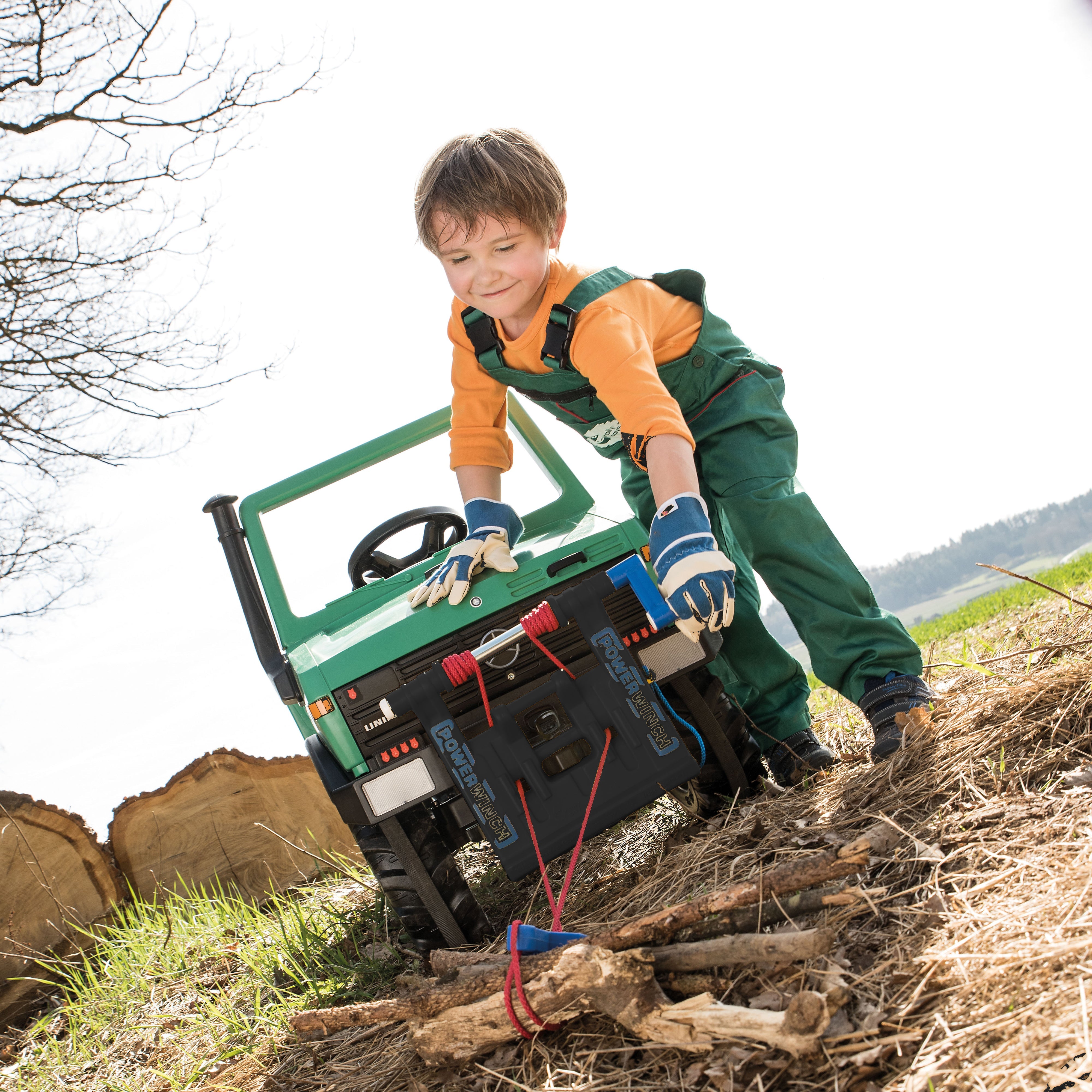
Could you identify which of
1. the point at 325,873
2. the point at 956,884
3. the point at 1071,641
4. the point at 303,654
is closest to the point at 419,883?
the point at 303,654

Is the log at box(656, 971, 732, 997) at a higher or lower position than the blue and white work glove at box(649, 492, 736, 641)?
lower

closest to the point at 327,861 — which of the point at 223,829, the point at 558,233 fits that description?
the point at 223,829

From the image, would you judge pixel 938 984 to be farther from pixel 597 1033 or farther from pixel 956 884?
pixel 597 1033

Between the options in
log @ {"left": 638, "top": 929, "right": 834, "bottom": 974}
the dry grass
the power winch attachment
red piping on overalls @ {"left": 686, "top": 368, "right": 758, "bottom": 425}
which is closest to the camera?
the dry grass

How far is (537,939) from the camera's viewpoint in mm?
1459

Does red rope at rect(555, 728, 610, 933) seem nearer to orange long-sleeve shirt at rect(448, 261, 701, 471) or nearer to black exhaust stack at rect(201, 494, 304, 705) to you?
orange long-sleeve shirt at rect(448, 261, 701, 471)

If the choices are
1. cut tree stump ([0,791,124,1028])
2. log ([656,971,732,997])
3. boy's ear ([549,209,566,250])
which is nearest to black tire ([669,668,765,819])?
log ([656,971,732,997])

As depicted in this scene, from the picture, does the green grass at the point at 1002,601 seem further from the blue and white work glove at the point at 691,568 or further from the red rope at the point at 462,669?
the red rope at the point at 462,669

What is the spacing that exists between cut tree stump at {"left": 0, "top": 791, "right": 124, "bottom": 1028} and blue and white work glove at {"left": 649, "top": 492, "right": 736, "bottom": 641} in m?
2.56

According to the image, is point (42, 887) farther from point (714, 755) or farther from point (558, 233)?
point (558, 233)

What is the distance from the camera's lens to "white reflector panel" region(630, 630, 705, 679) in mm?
2021

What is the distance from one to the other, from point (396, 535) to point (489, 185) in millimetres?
1120

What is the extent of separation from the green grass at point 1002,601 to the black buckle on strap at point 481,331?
7.77 ft

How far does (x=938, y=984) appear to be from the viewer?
1198 mm
